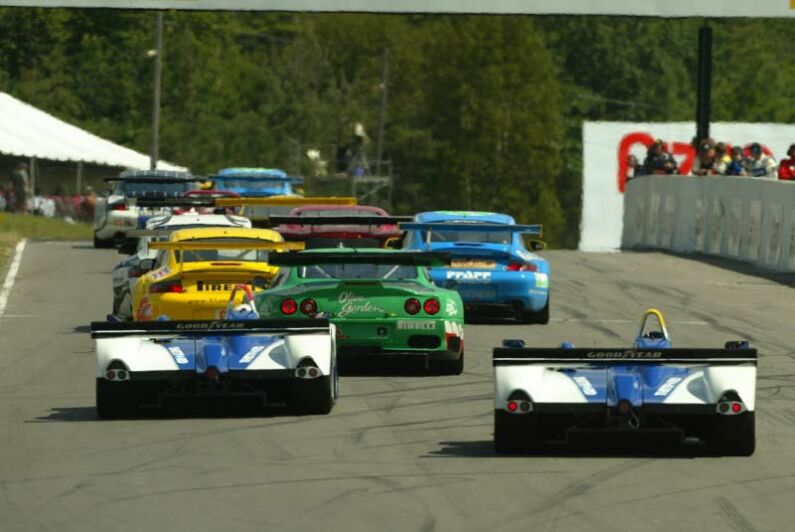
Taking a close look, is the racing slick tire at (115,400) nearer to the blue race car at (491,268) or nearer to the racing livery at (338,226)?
the blue race car at (491,268)

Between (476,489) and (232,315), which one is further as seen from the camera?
(232,315)

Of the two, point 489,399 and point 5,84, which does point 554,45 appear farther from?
point 489,399

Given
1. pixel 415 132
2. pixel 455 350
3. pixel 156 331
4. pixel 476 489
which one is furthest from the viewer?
pixel 415 132

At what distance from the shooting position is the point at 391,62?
398ft

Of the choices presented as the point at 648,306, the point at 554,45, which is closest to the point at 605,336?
the point at 648,306

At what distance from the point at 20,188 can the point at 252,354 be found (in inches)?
1818

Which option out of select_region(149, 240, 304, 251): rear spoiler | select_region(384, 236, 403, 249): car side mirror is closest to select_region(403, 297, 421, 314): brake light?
select_region(149, 240, 304, 251): rear spoiler

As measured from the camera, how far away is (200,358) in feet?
45.8

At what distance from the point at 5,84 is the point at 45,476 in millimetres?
87961

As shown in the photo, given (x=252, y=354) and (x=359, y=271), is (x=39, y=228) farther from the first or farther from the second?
(x=252, y=354)

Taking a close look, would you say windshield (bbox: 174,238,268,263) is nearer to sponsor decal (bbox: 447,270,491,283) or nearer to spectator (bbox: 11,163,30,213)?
sponsor decal (bbox: 447,270,491,283)

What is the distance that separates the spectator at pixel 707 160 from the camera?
37.5m

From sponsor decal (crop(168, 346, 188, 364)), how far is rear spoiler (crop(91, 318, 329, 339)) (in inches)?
4.3

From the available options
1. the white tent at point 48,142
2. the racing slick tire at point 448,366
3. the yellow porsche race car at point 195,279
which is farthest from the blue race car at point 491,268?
the white tent at point 48,142
